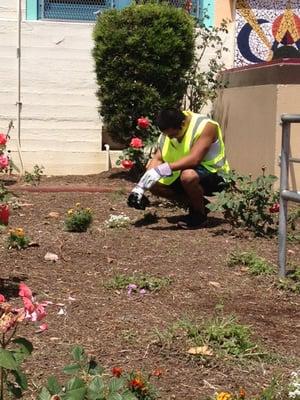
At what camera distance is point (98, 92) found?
9672mm

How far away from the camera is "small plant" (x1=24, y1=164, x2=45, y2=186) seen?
967cm

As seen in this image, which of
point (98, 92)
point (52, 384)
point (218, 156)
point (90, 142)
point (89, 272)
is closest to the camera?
point (52, 384)

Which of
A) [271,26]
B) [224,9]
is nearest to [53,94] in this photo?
[224,9]

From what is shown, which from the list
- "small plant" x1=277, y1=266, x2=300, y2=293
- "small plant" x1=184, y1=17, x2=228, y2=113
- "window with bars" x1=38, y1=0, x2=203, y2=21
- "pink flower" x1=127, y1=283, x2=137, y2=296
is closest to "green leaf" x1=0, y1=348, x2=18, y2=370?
"pink flower" x1=127, y1=283, x2=137, y2=296

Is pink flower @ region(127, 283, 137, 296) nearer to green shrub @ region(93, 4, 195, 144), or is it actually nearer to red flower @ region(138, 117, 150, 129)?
red flower @ region(138, 117, 150, 129)

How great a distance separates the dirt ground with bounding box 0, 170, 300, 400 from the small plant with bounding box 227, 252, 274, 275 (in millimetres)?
63

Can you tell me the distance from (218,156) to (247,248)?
3.83 ft

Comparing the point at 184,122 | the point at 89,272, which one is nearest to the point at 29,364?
the point at 89,272

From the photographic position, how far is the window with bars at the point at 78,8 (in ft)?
38.0

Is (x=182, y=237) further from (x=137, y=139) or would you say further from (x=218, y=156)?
(x=137, y=139)

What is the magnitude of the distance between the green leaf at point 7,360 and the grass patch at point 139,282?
8.15 ft

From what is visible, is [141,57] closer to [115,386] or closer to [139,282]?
[139,282]

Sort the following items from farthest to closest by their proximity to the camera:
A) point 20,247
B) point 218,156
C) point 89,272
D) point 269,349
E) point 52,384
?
1. point 218,156
2. point 20,247
3. point 89,272
4. point 269,349
5. point 52,384

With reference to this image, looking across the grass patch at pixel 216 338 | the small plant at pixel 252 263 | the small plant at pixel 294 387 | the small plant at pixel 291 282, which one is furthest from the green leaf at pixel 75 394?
the small plant at pixel 252 263
